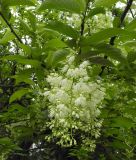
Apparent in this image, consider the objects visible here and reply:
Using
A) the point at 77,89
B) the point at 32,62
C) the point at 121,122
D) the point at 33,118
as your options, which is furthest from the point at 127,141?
the point at 77,89

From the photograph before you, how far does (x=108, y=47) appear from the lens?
2.11 metres

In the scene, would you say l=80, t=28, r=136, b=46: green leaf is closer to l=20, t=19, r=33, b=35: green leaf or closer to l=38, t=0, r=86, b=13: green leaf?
l=38, t=0, r=86, b=13: green leaf

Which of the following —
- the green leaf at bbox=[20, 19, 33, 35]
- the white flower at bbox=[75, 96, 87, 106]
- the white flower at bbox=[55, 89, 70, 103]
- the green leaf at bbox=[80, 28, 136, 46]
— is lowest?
the white flower at bbox=[75, 96, 87, 106]

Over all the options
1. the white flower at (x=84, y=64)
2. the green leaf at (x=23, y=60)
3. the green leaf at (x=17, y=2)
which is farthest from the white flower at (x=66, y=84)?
the green leaf at (x=17, y=2)

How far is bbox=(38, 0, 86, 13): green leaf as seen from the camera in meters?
2.02

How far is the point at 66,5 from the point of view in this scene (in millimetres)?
2023

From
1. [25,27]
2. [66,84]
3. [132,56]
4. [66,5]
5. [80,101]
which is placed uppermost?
[25,27]

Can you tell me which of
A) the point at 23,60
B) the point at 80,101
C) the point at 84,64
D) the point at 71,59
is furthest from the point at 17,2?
the point at 80,101

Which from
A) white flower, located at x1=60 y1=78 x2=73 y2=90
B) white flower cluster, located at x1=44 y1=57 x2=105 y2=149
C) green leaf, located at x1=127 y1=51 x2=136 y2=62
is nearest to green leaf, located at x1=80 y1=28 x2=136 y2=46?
white flower cluster, located at x1=44 y1=57 x2=105 y2=149

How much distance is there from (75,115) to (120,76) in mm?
902

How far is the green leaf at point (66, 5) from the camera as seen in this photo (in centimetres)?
202

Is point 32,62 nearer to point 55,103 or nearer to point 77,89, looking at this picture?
point 55,103

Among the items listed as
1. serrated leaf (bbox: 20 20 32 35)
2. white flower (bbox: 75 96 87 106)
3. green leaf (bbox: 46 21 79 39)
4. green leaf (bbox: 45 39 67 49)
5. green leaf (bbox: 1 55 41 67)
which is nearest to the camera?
white flower (bbox: 75 96 87 106)

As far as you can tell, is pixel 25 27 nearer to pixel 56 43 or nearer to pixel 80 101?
pixel 56 43
